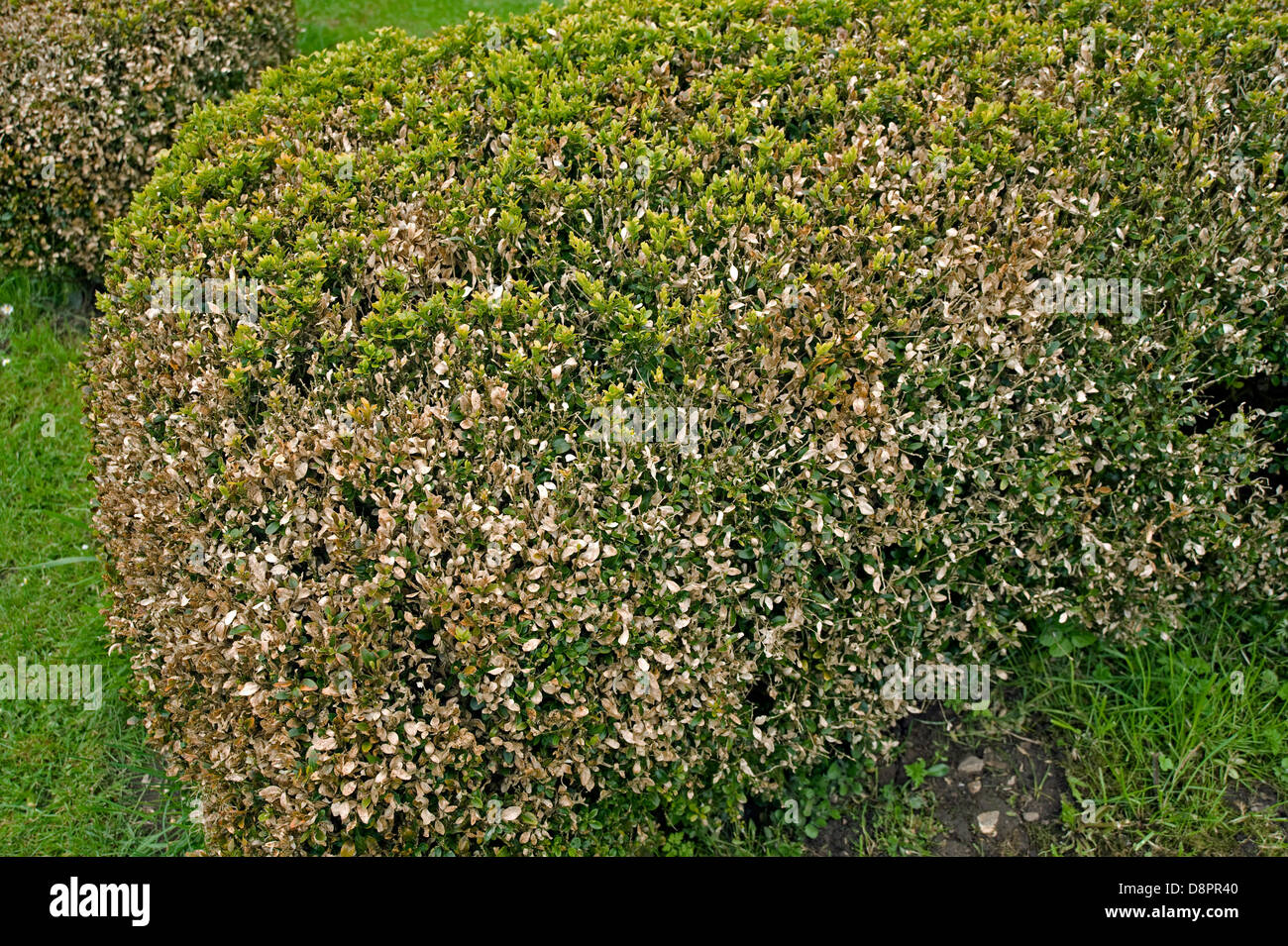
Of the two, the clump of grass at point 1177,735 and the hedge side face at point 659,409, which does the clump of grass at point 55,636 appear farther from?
the clump of grass at point 1177,735

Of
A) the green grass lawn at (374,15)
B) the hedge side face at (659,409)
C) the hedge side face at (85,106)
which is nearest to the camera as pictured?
the hedge side face at (659,409)

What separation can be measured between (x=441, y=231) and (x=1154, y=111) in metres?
2.79

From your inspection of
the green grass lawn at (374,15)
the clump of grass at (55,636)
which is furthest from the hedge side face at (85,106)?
the green grass lawn at (374,15)

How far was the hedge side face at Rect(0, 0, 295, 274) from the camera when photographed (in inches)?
211

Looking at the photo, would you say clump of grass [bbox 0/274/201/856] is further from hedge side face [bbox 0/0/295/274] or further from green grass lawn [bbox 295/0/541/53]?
green grass lawn [bbox 295/0/541/53]

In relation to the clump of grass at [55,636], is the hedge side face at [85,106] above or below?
above

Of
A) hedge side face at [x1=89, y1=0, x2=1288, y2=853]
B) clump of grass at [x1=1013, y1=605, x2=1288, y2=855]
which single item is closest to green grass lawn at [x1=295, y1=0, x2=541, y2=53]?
hedge side face at [x1=89, y1=0, x2=1288, y2=853]

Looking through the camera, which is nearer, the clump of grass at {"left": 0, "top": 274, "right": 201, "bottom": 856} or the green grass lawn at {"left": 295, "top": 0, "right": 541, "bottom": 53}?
the clump of grass at {"left": 0, "top": 274, "right": 201, "bottom": 856}

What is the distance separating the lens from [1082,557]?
3430mm

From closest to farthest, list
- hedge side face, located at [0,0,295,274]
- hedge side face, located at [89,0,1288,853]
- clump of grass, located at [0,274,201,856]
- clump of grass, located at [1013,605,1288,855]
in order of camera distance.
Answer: hedge side face, located at [89,0,1288,853]
clump of grass, located at [1013,605,1288,855]
clump of grass, located at [0,274,201,856]
hedge side face, located at [0,0,295,274]

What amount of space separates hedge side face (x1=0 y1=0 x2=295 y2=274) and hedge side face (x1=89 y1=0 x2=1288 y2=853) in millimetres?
1757

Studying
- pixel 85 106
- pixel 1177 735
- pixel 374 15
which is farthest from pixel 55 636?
pixel 374 15

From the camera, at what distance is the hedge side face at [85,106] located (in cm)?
537

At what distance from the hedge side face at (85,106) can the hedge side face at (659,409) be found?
69.2 inches
